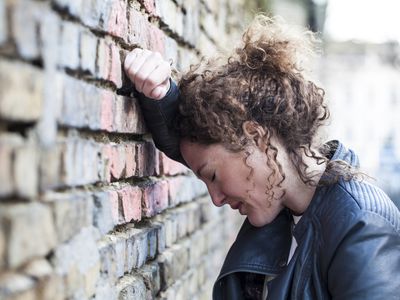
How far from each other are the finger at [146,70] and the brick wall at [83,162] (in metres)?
0.05

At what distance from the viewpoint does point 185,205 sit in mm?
3150

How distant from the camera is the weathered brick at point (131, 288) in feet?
6.82

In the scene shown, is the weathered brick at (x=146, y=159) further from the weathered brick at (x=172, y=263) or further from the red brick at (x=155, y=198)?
the weathered brick at (x=172, y=263)

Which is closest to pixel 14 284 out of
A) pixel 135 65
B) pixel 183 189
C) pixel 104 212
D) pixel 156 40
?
pixel 104 212

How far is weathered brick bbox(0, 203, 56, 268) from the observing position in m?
1.31

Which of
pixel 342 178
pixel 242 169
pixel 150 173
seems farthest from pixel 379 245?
pixel 150 173

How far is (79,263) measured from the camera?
170 centimetres

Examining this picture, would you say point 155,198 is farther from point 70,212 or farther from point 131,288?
point 70,212

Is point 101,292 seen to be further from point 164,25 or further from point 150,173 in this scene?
point 164,25

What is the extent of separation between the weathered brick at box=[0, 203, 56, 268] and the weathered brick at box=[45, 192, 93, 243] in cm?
3

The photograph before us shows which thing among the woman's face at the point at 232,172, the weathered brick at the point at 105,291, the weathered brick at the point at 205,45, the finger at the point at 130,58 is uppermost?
the weathered brick at the point at 205,45

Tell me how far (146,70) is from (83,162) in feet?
1.71

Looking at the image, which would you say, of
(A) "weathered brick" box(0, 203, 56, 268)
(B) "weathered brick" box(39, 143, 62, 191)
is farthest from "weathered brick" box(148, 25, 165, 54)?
(A) "weathered brick" box(0, 203, 56, 268)

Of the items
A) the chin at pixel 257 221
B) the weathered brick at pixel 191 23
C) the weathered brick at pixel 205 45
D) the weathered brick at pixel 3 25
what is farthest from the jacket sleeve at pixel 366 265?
the weathered brick at pixel 205 45
